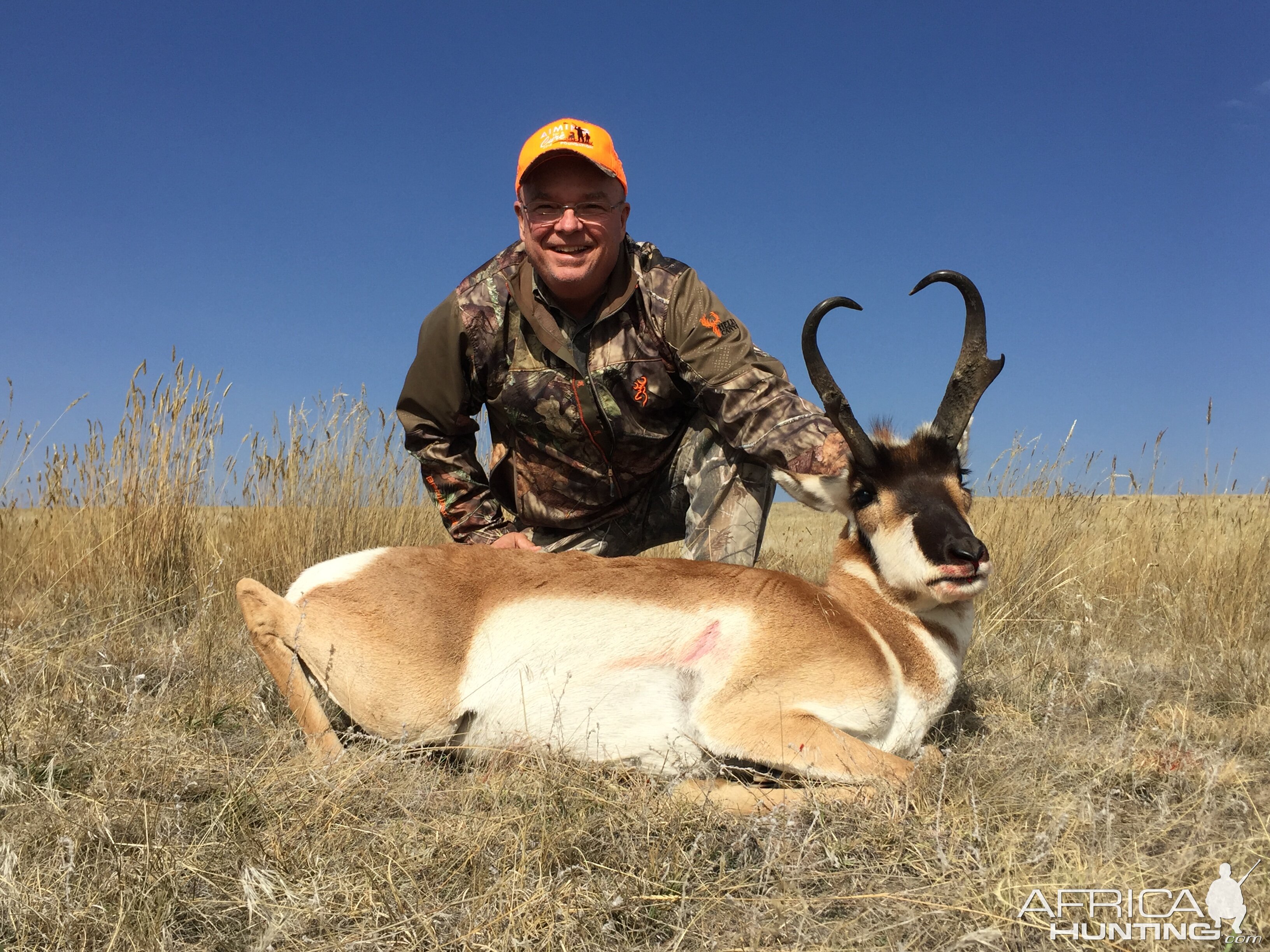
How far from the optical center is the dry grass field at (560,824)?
2.17m

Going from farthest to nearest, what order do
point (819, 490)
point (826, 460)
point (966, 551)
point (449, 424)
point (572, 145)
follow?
point (449, 424)
point (572, 145)
point (826, 460)
point (819, 490)
point (966, 551)

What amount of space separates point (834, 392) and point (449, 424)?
2.86m

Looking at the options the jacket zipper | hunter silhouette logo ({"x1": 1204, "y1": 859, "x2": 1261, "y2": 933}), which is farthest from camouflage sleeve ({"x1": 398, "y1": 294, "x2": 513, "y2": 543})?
hunter silhouette logo ({"x1": 1204, "y1": 859, "x2": 1261, "y2": 933})

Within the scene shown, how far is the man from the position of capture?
4.93m

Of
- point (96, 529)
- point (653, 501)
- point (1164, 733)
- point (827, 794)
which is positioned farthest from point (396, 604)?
point (96, 529)

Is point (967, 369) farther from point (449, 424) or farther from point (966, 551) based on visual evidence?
point (449, 424)

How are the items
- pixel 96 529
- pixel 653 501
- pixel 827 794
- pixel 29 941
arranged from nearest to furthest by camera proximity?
pixel 29 941 → pixel 827 794 → pixel 653 501 → pixel 96 529

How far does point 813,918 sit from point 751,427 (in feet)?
9.61

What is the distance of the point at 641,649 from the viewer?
10.7ft

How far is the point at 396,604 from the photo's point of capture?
3334 millimetres

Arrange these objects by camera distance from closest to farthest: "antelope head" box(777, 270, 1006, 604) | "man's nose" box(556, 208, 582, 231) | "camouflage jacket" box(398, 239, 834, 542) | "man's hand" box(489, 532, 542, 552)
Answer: "antelope head" box(777, 270, 1006, 604), "man's hand" box(489, 532, 542, 552), "man's nose" box(556, 208, 582, 231), "camouflage jacket" box(398, 239, 834, 542)

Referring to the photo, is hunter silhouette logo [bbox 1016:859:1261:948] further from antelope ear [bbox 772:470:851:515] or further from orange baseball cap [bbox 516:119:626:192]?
orange baseball cap [bbox 516:119:626:192]

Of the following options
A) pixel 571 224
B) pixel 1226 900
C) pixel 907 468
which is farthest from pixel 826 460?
pixel 1226 900

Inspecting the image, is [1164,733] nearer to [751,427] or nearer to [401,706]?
[751,427]
